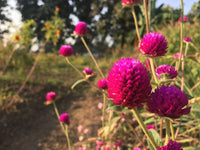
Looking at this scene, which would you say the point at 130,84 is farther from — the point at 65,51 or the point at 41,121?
the point at 41,121

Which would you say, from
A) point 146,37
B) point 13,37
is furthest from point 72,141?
point 13,37

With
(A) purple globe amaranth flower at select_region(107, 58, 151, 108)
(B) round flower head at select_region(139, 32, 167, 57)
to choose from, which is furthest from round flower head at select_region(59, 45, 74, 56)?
(A) purple globe amaranth flower at select_region(107, 58, 151, 108)

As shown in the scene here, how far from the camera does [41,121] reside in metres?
2.62

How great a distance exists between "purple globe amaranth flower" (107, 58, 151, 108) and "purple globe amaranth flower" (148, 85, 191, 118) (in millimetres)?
27

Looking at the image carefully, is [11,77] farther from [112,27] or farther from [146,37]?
[112,27]

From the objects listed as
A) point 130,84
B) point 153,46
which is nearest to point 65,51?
point 153,46

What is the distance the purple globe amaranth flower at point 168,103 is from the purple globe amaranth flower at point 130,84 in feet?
0.09

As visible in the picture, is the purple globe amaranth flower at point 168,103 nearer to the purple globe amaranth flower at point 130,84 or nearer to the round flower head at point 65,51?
the purple globe amaranth flower at point 130,84

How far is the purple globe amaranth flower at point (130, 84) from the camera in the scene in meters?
0.46

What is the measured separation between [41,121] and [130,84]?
245 centimetres

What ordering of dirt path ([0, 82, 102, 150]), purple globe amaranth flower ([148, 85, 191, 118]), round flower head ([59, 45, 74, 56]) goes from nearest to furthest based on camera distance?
purple globe amaranth flower ([148, 85, 191, 118]), round flower head ([59, 45, 74, 56]), dirt path ([0, 82, 102, 150])

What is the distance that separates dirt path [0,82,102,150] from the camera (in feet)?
7.15

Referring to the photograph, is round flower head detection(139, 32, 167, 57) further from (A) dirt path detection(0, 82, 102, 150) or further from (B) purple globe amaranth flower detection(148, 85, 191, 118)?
(A) dirt path detection(0, 82, 102, 150)

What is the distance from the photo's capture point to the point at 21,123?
2539mm
